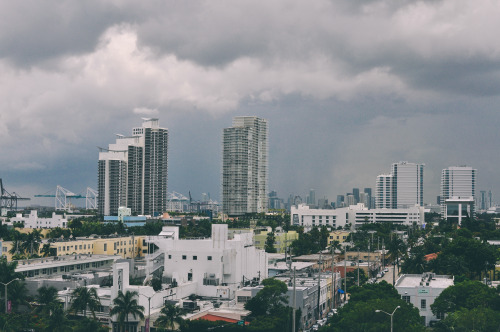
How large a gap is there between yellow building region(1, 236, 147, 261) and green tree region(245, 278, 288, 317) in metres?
62.7

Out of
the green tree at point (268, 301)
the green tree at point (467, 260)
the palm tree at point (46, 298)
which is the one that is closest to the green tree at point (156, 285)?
the palm tree at point (46, 298)

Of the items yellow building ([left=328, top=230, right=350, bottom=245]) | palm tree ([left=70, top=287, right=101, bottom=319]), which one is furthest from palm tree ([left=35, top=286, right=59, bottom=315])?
yellow building ([left=328, top=230, right=350, bottom=245])

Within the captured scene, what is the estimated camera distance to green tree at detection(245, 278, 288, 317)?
202 feet

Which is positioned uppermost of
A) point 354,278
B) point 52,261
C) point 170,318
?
point 52,261

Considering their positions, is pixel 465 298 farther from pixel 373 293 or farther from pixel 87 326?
pixel 87 326

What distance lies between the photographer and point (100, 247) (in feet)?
415

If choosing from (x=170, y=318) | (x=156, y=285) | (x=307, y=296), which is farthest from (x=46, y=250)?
(x=170, y=318)

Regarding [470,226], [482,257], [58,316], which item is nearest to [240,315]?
[58,316]

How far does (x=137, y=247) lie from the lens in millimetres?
140125

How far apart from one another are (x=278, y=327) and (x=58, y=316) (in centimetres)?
1992

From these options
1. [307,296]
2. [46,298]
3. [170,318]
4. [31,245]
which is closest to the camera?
[170,318]

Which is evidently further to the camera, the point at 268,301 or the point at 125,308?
the point at 268,301

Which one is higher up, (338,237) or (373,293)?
(373,293)

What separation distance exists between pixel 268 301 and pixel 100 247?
72001mm
